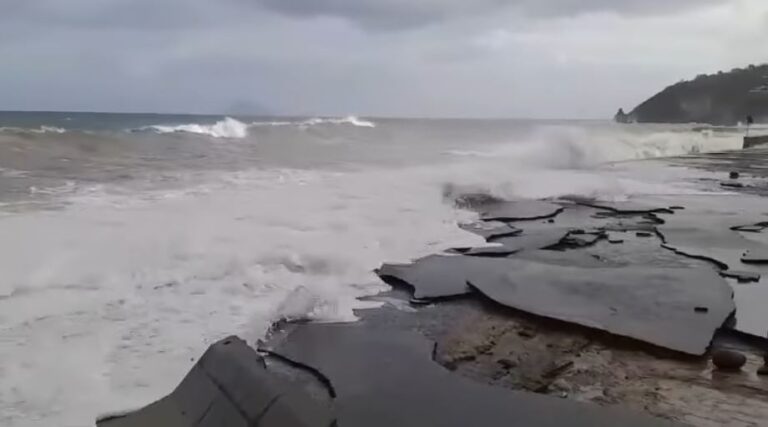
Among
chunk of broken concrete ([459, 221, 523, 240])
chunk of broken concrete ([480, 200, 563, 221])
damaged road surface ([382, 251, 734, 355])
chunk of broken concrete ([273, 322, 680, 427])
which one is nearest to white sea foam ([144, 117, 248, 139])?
chunk of broken concrete ([480, 200, 563, 221])

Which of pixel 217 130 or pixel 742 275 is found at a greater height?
pixel 217 130

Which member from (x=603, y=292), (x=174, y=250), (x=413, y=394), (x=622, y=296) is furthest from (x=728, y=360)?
(x=174, y=250)

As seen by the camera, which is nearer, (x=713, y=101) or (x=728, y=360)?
(x=728, y=360)

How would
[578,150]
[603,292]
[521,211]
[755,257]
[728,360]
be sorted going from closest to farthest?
[728,360]
[603,292]
[755,257]
[521,211]
[578,150]

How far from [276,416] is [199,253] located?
4.83 m

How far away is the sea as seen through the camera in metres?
4.33

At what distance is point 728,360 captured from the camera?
4.41m

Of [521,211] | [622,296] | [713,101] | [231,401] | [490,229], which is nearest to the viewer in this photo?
[231,401]

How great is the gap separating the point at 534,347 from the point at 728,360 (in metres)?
1.26

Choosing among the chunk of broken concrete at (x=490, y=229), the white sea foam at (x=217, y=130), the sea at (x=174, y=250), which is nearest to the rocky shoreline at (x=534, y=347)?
the sea at (x=174, y=250)

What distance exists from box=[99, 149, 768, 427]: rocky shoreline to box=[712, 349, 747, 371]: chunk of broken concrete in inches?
0.5

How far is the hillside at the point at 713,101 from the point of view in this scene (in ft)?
281

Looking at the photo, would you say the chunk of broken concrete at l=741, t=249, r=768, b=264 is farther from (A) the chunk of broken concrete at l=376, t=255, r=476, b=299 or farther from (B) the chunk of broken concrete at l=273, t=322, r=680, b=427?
(B) the chunk of broken concrete at l=273, t=322, r=680, b=427

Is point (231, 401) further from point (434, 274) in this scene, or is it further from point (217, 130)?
point (217, 130)
